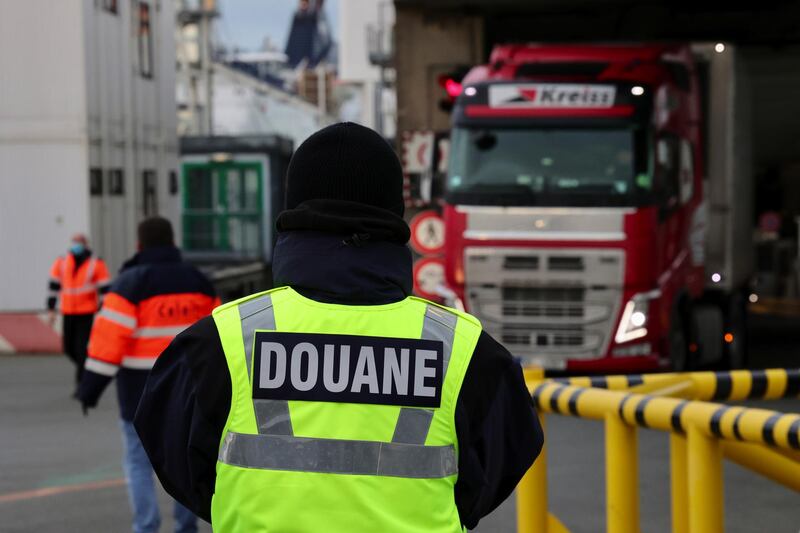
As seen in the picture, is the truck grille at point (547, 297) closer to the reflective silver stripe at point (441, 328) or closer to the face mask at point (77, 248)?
the face mask at point (77, 248)

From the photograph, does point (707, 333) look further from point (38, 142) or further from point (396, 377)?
point (396, 377)

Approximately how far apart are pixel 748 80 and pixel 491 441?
12.6 m

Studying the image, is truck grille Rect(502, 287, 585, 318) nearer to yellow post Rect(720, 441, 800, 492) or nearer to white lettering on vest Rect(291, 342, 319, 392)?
yellow post Rect(720, 441, 800, 492)

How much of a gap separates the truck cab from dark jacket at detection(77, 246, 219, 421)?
247 inches

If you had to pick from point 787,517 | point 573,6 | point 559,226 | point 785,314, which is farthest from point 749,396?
point 785,314

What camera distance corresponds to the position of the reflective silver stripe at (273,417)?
270cm

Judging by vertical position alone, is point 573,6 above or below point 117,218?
above

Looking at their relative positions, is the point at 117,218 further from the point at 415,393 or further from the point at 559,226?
the point at 415,393

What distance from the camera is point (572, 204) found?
12680mm

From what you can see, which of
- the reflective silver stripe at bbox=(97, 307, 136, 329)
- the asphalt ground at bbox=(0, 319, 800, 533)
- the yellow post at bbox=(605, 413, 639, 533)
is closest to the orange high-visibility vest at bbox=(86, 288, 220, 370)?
the reflective silver stripe at bbox=(97, 307, 136, 329)

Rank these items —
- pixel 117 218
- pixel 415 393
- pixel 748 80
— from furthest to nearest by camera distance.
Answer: pixel 117 218 → pixel 748 80 → pixel 415 393

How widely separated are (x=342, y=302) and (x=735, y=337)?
42.3ft

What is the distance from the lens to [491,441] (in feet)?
9.37

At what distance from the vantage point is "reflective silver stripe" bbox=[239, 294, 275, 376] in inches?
107
